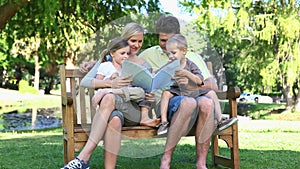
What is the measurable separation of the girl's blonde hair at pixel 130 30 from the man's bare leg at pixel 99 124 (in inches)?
16.2

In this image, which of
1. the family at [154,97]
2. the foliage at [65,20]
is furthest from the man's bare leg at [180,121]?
the foliage at [65,20]

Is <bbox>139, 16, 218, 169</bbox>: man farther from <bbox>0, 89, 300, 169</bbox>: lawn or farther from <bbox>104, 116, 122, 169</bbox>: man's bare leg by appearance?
<bbox>104, 116, 122, 169</bbox>: man's bare leg

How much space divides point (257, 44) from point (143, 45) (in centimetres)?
1556

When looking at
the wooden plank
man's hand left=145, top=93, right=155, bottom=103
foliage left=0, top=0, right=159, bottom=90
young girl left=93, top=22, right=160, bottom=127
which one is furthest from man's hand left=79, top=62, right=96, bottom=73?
foliage left=0, top=0, right=159, bottom=90

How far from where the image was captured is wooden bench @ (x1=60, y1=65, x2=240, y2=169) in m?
3.25

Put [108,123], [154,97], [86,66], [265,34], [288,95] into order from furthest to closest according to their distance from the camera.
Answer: [288,95] → [265,34] → [86,66] → [154,97] → [108,123]

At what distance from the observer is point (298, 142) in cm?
593

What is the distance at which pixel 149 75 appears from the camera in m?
3.15

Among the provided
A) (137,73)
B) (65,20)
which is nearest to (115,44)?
(137,73)

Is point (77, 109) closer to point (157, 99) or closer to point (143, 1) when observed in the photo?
point (157, 99)

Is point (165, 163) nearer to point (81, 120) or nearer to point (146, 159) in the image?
point (81, 120)

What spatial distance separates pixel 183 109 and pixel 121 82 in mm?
447

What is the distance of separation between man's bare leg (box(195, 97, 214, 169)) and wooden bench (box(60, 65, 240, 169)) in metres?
0.08

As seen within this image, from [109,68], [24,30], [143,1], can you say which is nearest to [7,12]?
[24,30]
